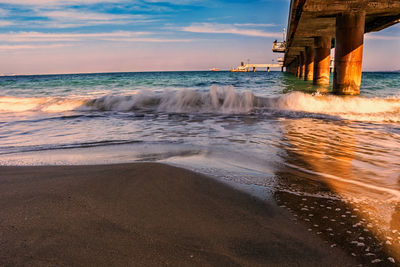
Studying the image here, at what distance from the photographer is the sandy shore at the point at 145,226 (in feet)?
4.05

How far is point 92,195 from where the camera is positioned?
74.5 inches

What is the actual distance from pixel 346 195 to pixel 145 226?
1.47m

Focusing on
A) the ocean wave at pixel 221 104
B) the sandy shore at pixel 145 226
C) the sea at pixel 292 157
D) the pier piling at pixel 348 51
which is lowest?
the sea at pixel 292 157

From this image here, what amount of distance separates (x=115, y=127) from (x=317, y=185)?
14.2 feet

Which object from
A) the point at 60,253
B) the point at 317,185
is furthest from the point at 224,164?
the point at 60,253

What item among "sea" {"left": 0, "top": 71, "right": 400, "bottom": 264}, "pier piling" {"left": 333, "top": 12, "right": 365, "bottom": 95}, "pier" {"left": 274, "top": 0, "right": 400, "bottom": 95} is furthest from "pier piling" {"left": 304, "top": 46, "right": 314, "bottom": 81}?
"sea" {"left": 0, "top": 71, "right": 400, "bottom": 264}

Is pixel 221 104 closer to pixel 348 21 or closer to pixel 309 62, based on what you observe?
pixel 348 21

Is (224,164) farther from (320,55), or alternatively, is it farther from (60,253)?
(320,55)

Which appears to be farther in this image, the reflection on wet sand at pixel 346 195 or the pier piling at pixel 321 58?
the pier piling at pixel 321 58

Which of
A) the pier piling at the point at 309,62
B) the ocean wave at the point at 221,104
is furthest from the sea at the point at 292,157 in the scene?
the pier piling at the point at 309,62

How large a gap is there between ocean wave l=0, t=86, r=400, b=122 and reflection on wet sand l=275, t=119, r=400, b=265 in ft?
14.3

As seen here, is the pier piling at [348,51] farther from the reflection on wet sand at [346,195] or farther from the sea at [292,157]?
the reflection on wet sand at [346,195]

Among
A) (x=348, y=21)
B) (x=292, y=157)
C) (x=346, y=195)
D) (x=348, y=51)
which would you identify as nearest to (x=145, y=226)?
(x=346, y=195)

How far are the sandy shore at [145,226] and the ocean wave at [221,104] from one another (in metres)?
6.09
